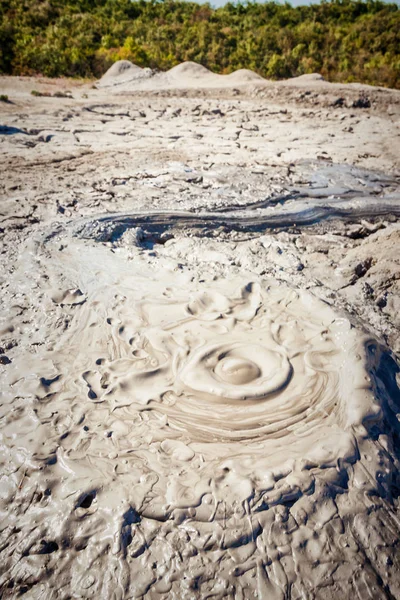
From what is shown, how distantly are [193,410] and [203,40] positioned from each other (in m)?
20.5

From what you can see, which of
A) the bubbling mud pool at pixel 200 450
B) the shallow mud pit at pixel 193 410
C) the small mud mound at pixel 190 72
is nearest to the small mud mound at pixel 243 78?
the small mud mound at pixel 190 72

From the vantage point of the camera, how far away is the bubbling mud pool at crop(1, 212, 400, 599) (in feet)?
4.57

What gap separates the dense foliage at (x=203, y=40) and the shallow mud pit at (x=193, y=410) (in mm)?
13049

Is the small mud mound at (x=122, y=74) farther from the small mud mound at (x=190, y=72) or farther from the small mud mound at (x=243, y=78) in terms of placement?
the small mud mound at (x=243, y=78)

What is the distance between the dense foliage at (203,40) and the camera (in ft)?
43.5

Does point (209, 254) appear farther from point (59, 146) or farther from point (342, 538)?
point (59, 146)

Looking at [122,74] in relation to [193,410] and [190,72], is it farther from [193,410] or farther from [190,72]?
[193,410]

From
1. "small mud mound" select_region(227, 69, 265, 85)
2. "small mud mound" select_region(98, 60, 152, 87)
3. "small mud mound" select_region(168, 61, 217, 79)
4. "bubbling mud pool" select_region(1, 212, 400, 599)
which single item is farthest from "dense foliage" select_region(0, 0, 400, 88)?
"bubbling mud pool" select_region(1, 212, 400, 599)

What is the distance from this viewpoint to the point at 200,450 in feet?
5.78

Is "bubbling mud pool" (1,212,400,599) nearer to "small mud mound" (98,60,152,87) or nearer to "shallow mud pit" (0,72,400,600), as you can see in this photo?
"shallow mud pit" (0,72,400,600)

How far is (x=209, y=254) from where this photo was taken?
3633 mm

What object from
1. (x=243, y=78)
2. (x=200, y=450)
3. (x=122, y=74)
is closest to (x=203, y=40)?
(x=122, y=74)

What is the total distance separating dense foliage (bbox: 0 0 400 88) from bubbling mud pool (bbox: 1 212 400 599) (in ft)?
45.7

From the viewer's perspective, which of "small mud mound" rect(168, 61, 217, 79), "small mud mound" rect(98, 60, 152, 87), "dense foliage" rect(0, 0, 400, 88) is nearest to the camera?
"small mud mound" rect(98, 60, 152, 87)
